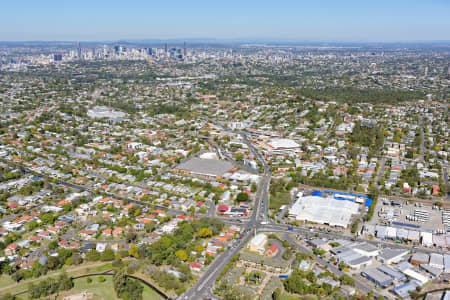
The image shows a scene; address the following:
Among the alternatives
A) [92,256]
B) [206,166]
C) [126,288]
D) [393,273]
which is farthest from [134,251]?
[206,166]

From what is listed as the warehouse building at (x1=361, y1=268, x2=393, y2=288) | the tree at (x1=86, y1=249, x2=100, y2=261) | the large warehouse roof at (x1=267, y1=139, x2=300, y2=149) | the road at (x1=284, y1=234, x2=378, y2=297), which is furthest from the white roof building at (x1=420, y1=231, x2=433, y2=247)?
the tree at (x1=86, y1=249, x2=100, y2=261)

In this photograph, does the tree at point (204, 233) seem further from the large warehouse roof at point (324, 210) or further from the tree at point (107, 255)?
the large warehouse roof at point (324, 210)

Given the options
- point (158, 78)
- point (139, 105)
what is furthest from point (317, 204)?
point (158, 78)

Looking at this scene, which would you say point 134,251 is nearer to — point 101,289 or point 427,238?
point 101,289

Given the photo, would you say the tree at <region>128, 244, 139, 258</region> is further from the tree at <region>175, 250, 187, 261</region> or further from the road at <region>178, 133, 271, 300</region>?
the road at <region>178, 133, 271, 300</region>

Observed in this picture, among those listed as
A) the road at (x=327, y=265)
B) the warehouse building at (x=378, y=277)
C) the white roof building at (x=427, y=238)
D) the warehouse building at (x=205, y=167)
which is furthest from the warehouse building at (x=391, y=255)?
the warehouse building at (x=205, y=167)
